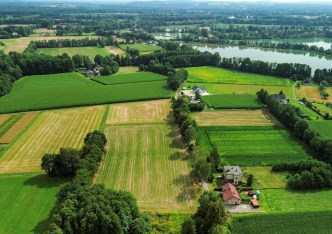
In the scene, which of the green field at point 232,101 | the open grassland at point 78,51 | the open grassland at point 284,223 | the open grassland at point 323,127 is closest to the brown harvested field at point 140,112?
the green field at point 232,101

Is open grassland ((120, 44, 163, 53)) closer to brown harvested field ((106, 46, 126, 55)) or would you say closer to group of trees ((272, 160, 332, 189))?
brown harvested field ((106, 46, 126, 55))

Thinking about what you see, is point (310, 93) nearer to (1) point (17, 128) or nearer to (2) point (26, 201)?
(1) point (17, 128)

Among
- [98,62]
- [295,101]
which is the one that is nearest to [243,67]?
[295,101]

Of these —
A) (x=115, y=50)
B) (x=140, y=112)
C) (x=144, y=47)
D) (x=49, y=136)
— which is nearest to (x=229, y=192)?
(x=49, y=136)

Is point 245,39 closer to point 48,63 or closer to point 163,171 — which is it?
point 48,63

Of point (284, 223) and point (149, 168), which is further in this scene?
point (149, 168)

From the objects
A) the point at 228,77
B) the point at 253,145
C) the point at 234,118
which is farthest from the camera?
the point at 228,77

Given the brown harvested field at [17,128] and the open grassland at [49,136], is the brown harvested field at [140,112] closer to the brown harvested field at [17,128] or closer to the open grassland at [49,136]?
the open grassland at [49,136]

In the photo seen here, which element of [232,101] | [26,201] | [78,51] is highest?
[26,201]
